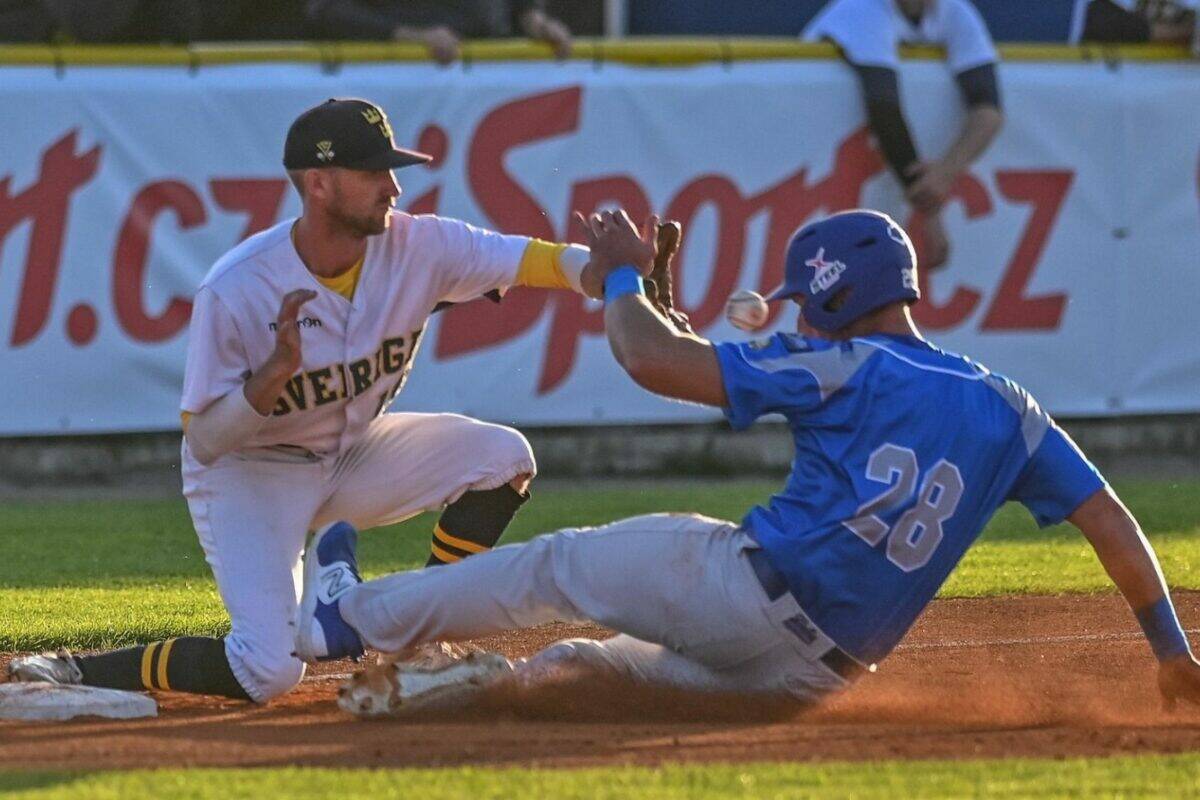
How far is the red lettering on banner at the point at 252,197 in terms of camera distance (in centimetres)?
1167

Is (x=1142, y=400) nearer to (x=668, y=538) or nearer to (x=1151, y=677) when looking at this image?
(x=1151, y=677)

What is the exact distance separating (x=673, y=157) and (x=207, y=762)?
311 inches

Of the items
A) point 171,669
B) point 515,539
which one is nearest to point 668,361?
point 171,669

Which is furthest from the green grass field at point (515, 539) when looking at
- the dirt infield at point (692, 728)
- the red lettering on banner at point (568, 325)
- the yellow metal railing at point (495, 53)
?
the yellow metal railing at point (495, 53)

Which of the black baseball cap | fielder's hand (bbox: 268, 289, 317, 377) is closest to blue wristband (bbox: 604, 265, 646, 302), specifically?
fielder's hand (bbox: 268, 289, 317, 377)

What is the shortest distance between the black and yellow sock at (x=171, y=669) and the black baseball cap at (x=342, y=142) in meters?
1.44

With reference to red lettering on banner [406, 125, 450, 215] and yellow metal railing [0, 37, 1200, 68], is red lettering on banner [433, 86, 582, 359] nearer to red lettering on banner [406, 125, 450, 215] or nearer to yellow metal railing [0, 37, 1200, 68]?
red lettering on banner [406, 125, 450, 215]

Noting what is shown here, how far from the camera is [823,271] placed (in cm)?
521

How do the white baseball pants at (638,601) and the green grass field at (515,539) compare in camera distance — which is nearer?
the green grass field at (515,539)

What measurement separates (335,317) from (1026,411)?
2.12m

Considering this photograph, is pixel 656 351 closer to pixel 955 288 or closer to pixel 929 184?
pixel 929 184

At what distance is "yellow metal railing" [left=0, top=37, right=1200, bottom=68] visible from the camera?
38.3 ft

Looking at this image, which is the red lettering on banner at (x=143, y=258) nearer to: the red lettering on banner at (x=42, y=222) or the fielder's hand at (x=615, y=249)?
the red lettering on banner at (x=42, y=222)

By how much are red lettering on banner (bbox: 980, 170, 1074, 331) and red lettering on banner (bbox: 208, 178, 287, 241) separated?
4.35 m
